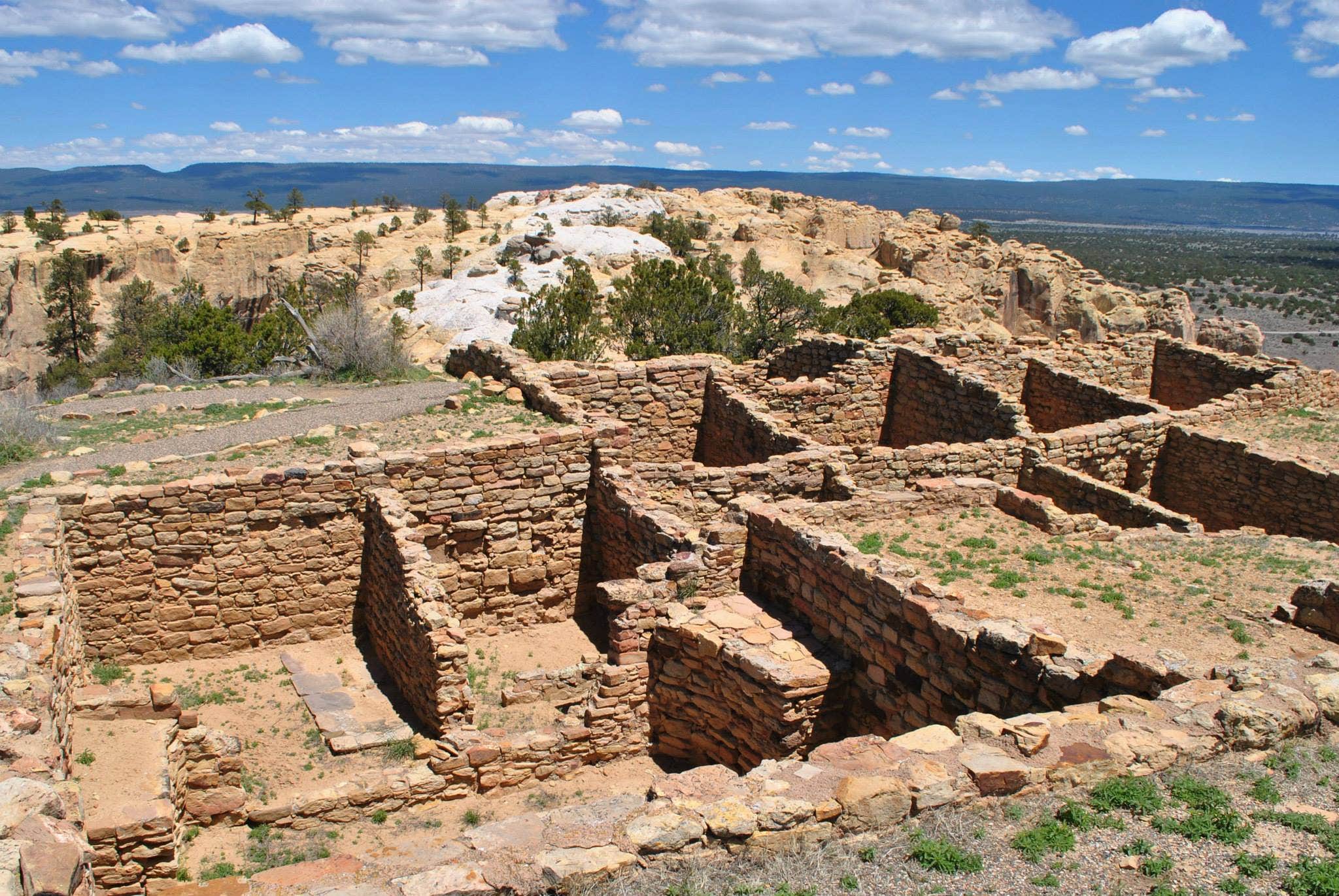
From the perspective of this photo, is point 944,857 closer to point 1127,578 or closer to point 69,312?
point 1127,578

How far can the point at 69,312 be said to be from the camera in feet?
171

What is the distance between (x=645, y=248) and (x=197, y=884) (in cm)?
4555

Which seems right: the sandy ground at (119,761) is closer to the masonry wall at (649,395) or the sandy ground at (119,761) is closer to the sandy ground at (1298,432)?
the masonry wall at (649,395)

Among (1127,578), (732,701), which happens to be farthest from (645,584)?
(1127,578)

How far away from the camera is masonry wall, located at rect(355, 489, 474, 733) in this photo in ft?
31.7

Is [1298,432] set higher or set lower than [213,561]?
higher

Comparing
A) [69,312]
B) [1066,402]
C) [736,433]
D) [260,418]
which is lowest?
[69,312]

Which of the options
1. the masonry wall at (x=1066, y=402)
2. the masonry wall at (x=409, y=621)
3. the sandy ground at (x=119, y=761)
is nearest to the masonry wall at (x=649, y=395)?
the masonry wall at (x=409, y=621)

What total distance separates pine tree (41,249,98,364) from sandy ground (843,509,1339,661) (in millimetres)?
52138

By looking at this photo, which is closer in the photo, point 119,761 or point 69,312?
point 119,761

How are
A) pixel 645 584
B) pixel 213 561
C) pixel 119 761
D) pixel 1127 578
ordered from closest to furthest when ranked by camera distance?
pixel 119 761, pixel 1127 578, pixel 645 584, pixel 213 561

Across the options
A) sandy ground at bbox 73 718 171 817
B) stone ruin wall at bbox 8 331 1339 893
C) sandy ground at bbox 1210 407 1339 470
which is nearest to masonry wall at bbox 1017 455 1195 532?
stone ruin wall at bbox 8 331 1339 893

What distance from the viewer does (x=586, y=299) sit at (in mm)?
28562

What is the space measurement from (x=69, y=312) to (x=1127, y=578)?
56.8 m
